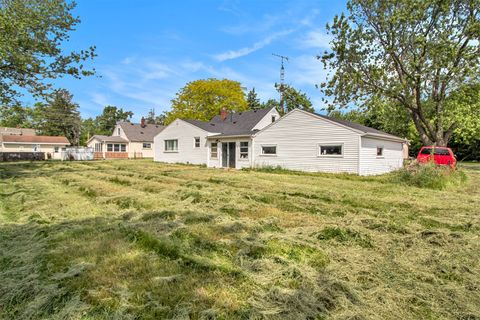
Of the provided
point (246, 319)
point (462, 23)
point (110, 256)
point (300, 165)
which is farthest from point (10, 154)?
point (462, 23)

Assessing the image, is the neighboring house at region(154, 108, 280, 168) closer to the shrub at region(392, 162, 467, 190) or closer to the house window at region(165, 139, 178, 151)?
the house window at region(165, 139, 178, 151)

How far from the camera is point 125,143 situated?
37.1 m

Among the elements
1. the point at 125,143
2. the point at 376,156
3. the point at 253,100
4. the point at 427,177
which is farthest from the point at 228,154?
the point at 253,100

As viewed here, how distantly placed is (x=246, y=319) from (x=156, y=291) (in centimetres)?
91

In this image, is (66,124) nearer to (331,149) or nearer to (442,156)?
(331,149)

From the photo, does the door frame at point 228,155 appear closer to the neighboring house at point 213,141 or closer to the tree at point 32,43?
the neighboring house at point 213,141

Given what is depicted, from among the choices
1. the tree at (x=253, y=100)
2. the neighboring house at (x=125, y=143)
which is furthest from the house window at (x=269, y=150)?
the tree at (x=253, y=100)

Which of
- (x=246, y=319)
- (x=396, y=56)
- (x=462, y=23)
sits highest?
(x=462, y=23)

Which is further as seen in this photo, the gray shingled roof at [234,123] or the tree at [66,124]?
the tree at [66,124]

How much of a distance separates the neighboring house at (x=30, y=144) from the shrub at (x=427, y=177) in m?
41.1

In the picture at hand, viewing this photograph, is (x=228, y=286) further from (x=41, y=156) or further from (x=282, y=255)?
(x=41, y=156)

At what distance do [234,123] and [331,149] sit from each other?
38.0ft

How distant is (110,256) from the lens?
10.9 feet

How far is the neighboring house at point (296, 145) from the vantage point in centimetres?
1394
